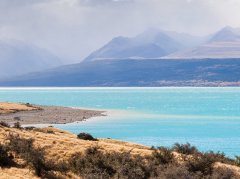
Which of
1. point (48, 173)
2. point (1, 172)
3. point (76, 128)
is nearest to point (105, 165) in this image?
point (48, 173)

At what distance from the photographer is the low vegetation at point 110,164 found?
Result: 2614cm

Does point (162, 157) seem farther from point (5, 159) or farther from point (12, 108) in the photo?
point (12, 108)

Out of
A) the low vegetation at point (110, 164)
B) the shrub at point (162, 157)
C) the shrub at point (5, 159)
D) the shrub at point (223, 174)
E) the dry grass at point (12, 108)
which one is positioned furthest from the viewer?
the dry grass at point (12, 108)

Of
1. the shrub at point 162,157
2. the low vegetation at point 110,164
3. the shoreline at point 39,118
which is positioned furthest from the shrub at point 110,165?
the shoreline at point 39,118

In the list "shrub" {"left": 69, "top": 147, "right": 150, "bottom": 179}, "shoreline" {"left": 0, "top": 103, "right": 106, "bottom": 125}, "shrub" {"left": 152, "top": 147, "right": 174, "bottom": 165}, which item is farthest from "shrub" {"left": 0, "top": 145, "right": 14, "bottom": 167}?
"shoreline" {"left": 0, "top": 103, "right": 106, "bottom": 125}

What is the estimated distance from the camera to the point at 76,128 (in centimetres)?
8581

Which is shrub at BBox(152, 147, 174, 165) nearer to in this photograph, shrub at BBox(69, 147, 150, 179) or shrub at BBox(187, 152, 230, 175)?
shrub at BBox(69, 147, 150, 179)

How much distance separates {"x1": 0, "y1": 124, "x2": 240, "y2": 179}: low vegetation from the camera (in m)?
26.1

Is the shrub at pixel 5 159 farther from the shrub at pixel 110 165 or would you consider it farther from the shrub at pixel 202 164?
the shrub at pixel 202 164

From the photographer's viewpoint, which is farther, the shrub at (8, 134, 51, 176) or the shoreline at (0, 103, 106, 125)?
the shoreline at (0, 103, 106, 125)

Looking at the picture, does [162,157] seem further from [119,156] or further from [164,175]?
[164,175]

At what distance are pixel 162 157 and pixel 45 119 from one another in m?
69.2

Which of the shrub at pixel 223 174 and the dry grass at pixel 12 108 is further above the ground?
the dry grass at pixel 12 108

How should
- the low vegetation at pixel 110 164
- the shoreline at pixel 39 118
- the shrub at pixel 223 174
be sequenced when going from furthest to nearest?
1. the shoreline at pixel 39 118
2. the shrub at pixel 223 174
3. the low vegetation at pixel 110 164
